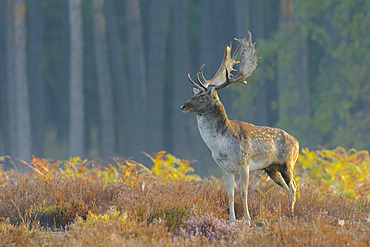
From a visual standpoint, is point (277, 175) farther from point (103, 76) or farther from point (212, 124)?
point (103, 76)

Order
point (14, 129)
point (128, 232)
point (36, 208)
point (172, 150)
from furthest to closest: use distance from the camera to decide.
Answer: point (172, 150) < point (14, 129) < point (36, 208) < point (128, 232)

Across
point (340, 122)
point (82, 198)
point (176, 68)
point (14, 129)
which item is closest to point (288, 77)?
point (340, 122)

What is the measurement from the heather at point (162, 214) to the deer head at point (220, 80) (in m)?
1.34

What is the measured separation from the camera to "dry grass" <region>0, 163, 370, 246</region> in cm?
620

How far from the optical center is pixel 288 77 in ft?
68.6

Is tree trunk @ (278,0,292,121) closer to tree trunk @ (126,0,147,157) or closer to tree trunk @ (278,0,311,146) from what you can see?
tree trunk @ (278,0,311,146)

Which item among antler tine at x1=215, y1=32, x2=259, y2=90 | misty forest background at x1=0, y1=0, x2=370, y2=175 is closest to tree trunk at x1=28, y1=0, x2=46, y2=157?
misty forest background at x1=0, y1=0, x2=370, y2=175

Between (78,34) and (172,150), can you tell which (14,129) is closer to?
(78,34)

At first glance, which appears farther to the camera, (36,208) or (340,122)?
(340,122)

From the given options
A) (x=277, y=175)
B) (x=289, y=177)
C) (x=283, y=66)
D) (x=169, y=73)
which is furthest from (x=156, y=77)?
(x=289, y=177)

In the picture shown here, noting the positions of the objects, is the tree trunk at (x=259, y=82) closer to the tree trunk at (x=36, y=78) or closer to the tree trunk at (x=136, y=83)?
the tree trunk at (x=136, y=83)

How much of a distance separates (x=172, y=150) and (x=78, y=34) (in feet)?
26.2

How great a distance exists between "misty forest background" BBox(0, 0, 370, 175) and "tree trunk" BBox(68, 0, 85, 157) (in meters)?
0.04

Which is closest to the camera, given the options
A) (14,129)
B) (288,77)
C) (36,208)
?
(36,208)
